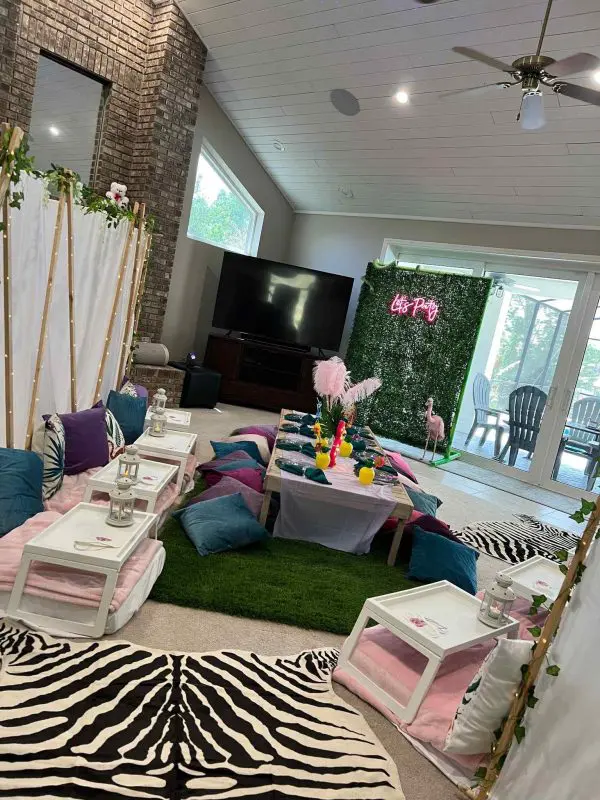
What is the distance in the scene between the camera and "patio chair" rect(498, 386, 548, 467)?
6.87m

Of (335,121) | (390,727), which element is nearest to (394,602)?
(390,727)

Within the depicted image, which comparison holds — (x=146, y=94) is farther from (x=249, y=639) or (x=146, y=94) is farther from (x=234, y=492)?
(x=249, y=639)

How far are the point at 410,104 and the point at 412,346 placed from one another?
2.82 meters

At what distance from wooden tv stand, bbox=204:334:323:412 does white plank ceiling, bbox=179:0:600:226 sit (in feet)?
7.33

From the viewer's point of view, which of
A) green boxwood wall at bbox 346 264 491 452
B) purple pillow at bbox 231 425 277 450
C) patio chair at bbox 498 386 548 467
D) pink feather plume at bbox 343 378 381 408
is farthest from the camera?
green boxwood wall at bbox 346 264 491 452

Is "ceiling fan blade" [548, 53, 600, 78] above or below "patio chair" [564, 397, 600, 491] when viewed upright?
above

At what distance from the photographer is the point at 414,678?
7.74 feet

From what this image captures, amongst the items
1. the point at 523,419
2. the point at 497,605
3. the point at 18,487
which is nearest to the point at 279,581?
the point at 497,605

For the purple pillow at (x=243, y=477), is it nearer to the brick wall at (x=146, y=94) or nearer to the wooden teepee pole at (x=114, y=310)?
the wooden teepee pole at (x=114, y=310)

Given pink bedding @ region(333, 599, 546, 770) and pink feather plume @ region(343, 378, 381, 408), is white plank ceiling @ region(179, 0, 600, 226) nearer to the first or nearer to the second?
pink feather plume @ region(343, 378, 381, 408)

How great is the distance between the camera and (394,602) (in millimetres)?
2523

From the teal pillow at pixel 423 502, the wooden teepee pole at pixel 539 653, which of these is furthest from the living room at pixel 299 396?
the teal pillow at pixel 423 502

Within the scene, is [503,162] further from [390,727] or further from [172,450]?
[390,727]

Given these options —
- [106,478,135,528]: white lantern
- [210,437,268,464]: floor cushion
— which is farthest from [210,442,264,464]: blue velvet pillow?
[106,478,135,528]: white lantern
